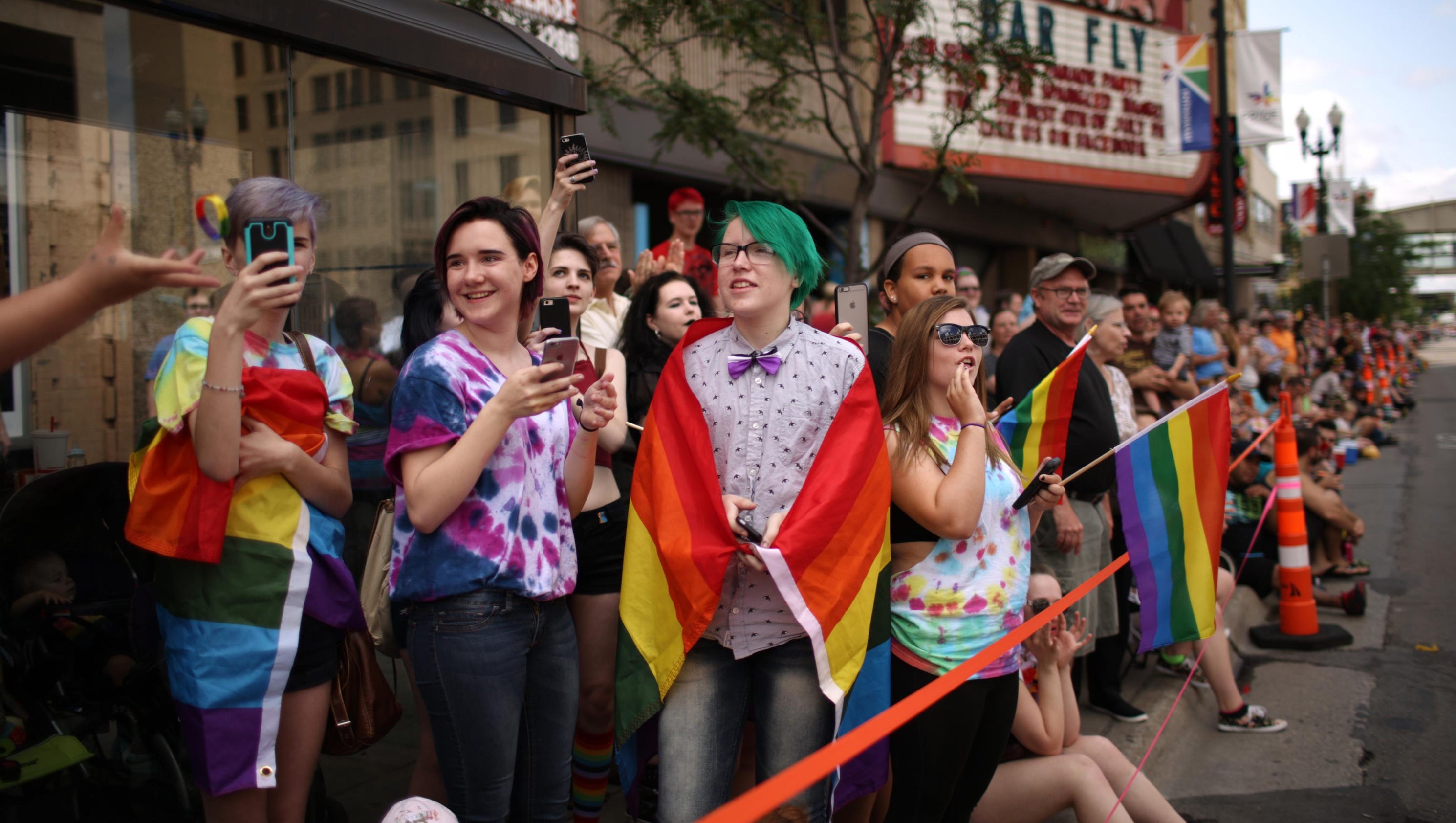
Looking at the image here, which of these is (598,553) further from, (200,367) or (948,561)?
(200,367)

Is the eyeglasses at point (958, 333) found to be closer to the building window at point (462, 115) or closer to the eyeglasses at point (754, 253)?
the eyeglasses at point (754, 253)

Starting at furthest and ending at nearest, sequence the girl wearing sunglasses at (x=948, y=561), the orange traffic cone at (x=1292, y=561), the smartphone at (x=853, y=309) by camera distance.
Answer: the orange traffic cone at (x=1292, y=561) → the smartphone at (x=853, y=309) → the girl wearing sunglasses at (x=948, y=561)

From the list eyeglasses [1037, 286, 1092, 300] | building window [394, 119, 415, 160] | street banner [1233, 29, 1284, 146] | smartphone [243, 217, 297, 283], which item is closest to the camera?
smartphone [243, 217, 297, 283]

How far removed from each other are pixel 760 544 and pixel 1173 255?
83.6 ft

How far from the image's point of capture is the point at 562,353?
7.34ft

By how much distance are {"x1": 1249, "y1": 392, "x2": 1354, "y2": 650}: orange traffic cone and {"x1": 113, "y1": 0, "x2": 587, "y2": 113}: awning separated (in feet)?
14.9

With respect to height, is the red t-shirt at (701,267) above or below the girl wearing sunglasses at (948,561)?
above

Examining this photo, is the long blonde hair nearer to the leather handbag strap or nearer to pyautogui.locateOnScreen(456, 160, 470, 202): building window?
the leather handbag strap

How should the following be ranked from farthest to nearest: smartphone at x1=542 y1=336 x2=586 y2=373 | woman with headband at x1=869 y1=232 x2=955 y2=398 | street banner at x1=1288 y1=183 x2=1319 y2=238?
street banner at x1=1288 y1=183 x2=1319 y2=238 < woman with headband at x1=869 y1=232 x2=955 y2=398 < smartphone at x1=542 y1=336 x2=586 y2=373

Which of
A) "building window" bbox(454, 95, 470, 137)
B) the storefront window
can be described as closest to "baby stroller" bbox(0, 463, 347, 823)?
the storefront window

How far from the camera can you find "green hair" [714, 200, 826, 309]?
2.61 meters

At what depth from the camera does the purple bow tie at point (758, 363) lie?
262 cm

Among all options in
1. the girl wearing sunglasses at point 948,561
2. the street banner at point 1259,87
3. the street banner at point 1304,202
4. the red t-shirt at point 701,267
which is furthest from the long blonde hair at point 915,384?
the street banner at point 1304,202

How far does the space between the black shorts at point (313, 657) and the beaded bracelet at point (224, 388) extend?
61 centimetres
